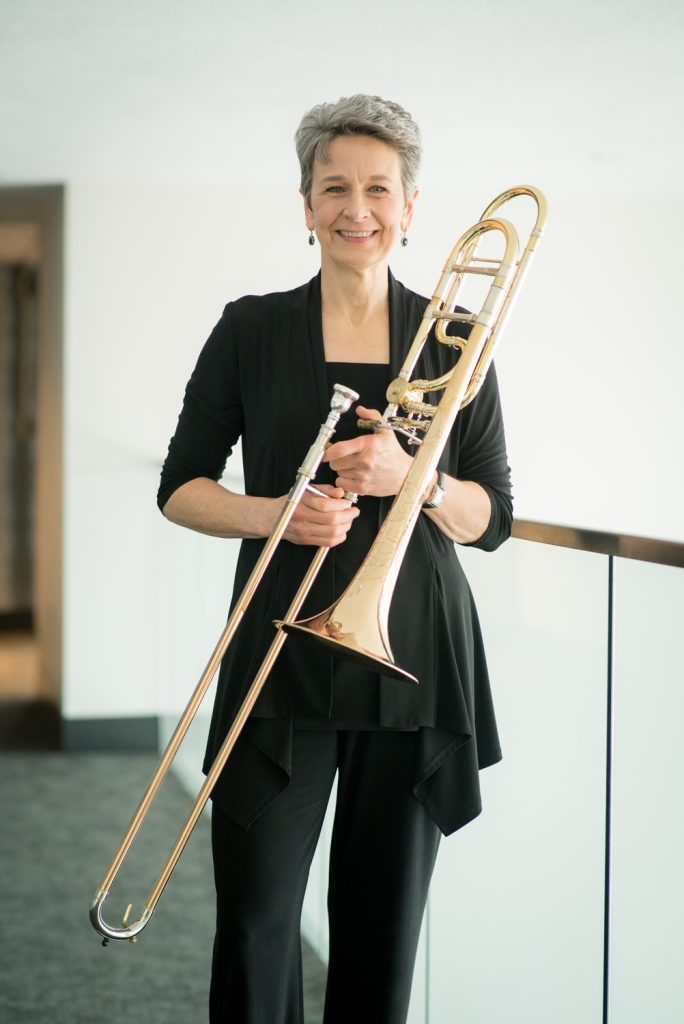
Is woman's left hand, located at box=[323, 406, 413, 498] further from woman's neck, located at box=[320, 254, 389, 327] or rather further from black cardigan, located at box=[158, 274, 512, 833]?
woman's neck, located at box=[320, 254, 389, 327]

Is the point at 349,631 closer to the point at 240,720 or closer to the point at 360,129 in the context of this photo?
the point at 240,720

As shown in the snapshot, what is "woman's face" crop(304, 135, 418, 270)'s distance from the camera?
1.40 metres

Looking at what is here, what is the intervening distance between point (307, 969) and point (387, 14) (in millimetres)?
2362

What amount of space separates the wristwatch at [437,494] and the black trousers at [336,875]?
292mm

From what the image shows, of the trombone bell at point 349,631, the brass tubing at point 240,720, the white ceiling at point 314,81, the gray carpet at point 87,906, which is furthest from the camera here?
the white ceiling at point 314,81

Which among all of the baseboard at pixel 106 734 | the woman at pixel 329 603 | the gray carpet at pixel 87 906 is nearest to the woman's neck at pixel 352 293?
the woman at pixel 329 603

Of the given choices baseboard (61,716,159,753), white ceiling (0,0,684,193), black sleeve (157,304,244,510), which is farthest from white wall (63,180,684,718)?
black sleeve (157,304,244,510)

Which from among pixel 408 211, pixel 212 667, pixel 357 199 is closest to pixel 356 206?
pixel 357 199

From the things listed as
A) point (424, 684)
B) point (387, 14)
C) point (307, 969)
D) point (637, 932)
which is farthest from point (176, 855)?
point (387, 14)

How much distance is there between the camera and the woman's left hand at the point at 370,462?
1334 mm

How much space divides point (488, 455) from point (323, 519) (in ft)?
0.92

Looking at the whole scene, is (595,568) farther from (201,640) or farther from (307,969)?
(201,640)

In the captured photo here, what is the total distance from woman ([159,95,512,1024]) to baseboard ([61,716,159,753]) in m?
3.26

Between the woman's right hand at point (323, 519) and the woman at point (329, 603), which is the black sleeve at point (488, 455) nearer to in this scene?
the woman at point (329, 603)
